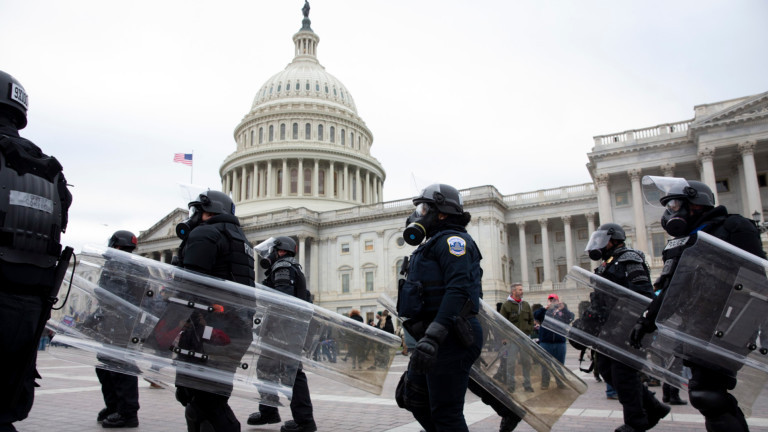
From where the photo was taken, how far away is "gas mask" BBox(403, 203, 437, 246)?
4809 millimetres

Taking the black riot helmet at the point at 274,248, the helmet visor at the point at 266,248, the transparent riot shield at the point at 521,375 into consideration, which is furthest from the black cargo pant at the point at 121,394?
the transparent riot shield at the point at 521,375

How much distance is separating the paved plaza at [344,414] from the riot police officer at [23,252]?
3.22 m

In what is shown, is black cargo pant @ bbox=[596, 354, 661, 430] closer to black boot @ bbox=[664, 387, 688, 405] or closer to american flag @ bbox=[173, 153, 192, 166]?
black boot @ bbox=[664, 387, 688, 405]

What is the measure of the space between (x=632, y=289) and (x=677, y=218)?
5.05 feet

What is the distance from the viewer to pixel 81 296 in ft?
15.8

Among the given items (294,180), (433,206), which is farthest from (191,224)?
(294,180)

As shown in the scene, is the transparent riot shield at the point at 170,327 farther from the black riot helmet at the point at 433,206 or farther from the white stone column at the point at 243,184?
the white stone column at the point at 243,184

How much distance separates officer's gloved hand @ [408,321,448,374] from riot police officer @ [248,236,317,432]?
2497 millimetres

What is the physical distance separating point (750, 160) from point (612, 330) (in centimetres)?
3959

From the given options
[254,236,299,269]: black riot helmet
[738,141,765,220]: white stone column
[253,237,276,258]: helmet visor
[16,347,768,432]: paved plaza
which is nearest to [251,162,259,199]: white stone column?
[738,141,765,220]: white stone column

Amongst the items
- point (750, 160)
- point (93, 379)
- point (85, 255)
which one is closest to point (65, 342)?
point (85, 255)

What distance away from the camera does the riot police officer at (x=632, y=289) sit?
5816mm

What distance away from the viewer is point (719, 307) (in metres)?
4.69

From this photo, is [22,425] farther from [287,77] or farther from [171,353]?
[287,77]
